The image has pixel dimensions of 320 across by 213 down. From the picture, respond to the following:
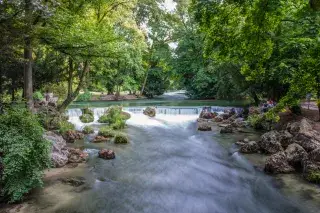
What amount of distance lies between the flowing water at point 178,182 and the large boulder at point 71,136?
0.69 meters

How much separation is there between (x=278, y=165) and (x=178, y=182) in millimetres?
3305

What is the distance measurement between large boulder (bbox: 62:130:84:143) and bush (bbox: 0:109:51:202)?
20.0ft

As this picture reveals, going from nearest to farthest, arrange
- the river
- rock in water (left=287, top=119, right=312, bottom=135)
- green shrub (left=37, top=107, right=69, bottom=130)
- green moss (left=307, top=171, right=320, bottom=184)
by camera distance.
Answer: the river
green moss (left=307, top=171, right=320, bottom=184)
rock in water (left=287, top=119, right=312, bottom=135)
green shrub (left=37, top=107, right=69, bottom=130)

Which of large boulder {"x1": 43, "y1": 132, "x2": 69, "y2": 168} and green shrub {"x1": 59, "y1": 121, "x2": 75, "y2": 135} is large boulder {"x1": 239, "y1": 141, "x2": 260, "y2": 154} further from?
green shrub {"x1": 59, "y1": 121, "x2": 75, "y2": 135}

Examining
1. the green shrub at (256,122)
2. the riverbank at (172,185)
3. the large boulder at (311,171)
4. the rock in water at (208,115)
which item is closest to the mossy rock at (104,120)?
the riverbank at (172,185)

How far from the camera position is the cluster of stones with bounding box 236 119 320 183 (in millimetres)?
7910

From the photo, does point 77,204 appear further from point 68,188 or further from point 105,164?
point 105,164

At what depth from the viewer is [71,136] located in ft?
40.4

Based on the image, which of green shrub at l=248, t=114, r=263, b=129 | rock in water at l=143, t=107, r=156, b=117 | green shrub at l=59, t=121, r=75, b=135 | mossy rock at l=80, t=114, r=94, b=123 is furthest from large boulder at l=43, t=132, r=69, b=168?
rock in water at l=143, t=107, r=156, b=117

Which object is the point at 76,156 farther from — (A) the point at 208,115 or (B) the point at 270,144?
(A) the point at 208,115

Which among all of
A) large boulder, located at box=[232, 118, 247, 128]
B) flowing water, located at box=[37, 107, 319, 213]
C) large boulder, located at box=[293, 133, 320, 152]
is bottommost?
flowing water, located at box=[37, 107, 319, 213]

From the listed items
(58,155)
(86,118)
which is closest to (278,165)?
(58,155)

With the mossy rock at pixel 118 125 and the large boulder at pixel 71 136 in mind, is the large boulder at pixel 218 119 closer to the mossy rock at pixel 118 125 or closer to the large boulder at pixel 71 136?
the mossy rock at pixel 118 125

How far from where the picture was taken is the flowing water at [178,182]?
629 centimetres
